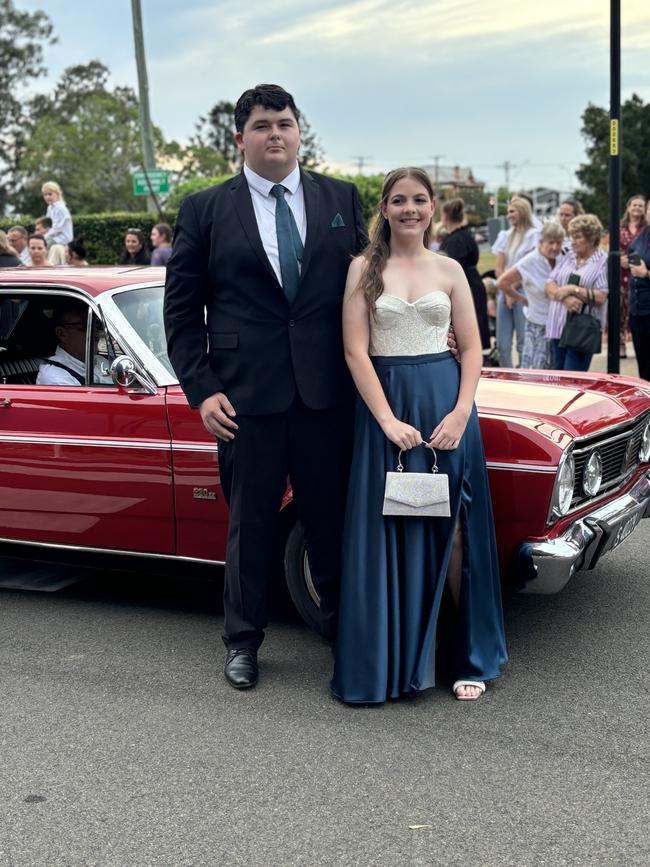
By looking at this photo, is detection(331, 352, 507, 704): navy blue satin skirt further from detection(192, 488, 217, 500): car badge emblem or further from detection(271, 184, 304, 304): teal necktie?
detection(192, 488, 217, 500): car badge emblem

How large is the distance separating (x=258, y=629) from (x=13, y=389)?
1.85 metres

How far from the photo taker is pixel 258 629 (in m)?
4.38

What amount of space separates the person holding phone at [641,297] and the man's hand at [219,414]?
20.3ft

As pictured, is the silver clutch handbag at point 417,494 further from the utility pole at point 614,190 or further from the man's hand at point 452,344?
the utility pole at point 614,190

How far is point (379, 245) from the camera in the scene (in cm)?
412

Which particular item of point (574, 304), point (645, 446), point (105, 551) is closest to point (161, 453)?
point (105, 551)

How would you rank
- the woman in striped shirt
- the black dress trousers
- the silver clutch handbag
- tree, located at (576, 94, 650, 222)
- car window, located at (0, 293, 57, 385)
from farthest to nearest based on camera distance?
tree, located at (576, 94, 650, 222) < the woman in striped shirt < car window, located at (0, 293, 57, 385) < the black dress trousers < the silver clutch handbag

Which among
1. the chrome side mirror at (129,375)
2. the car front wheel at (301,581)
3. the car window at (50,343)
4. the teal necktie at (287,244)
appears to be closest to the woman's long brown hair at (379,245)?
the teal necktie at (287,244)

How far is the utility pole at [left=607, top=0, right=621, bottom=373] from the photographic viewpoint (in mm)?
9680

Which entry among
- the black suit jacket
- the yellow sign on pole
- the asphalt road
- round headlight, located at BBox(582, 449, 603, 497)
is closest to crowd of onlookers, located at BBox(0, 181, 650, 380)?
the yellow sign on pole

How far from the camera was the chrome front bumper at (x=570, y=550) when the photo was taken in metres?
4.25

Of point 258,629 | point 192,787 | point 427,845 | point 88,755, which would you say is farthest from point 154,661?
point 427,845

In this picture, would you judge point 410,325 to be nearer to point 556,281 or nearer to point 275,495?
point 275,495

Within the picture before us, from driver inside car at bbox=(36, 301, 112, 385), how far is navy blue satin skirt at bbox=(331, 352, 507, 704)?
1.67 meters
